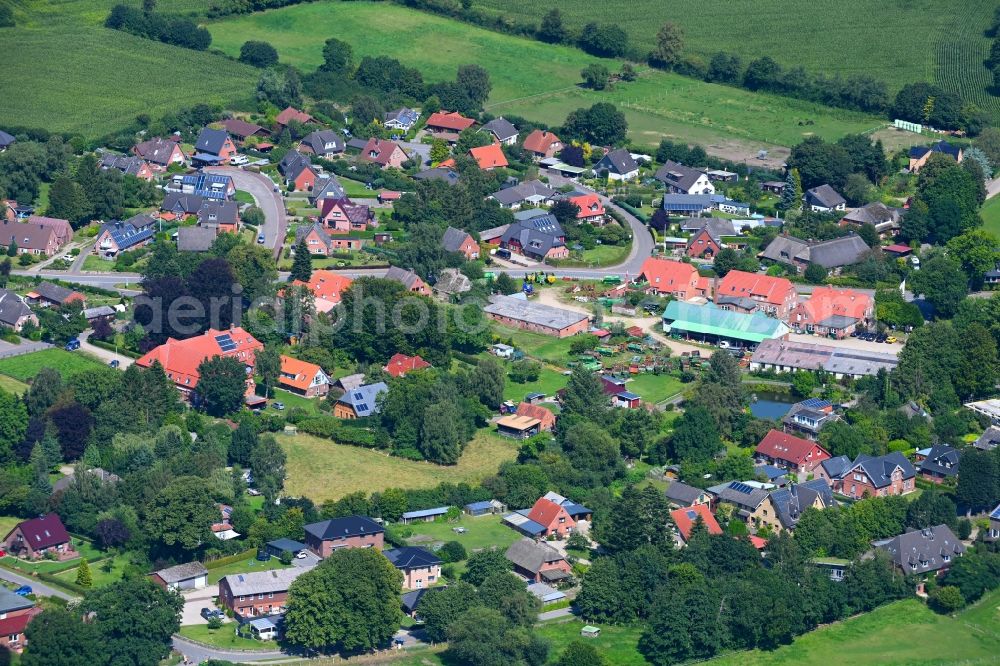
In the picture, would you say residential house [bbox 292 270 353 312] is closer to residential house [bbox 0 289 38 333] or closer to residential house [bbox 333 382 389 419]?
residential house [bbox 333 382 389 419]

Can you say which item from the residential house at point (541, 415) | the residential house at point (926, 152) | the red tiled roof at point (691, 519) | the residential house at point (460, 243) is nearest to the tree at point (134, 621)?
the red tiled roof at point (691, 519)

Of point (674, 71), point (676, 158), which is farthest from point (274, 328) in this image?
point (674, 71)

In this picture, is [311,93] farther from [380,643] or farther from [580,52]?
[380,643]

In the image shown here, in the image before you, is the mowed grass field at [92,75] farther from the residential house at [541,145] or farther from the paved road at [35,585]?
the paved road at [35,585]

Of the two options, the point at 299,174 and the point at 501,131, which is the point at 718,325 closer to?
the point at 299,174

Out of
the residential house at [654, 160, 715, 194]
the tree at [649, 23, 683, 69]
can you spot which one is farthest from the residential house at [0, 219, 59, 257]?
the tree at [649, 23, 683, 69]

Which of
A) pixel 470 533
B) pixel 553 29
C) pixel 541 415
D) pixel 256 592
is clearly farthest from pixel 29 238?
pixel 553 29
